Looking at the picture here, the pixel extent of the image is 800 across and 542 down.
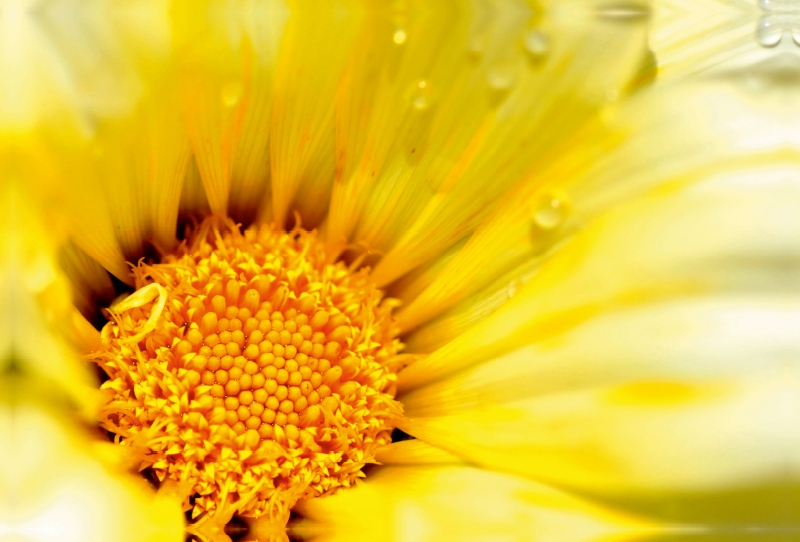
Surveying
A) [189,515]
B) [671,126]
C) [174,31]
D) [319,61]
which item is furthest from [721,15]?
[189,515]

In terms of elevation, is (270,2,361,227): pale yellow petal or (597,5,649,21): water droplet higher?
(597,5,649,21): water droplet

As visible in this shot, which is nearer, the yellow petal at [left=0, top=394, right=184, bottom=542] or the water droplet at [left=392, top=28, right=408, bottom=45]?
the yellow petal at [left=0, top=394, right=184, bottom=542]

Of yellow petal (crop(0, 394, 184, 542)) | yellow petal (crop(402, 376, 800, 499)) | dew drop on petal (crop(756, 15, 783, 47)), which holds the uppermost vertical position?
dew drop on petal (crop(756, 15, 783, 47))

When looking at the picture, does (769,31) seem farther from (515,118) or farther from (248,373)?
(248,373)

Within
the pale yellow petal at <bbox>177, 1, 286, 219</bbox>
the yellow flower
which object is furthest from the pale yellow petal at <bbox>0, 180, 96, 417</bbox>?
the pale yellow petal at <bbox>177, 1, 286, 219</bbox>

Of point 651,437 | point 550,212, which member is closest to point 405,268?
point 550,212

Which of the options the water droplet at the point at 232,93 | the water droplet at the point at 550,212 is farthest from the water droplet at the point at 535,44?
the water droplet at the point at 232,93

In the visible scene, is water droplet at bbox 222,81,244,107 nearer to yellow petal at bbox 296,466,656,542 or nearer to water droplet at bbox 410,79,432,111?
water droplet at bbox 410,79,432,111
